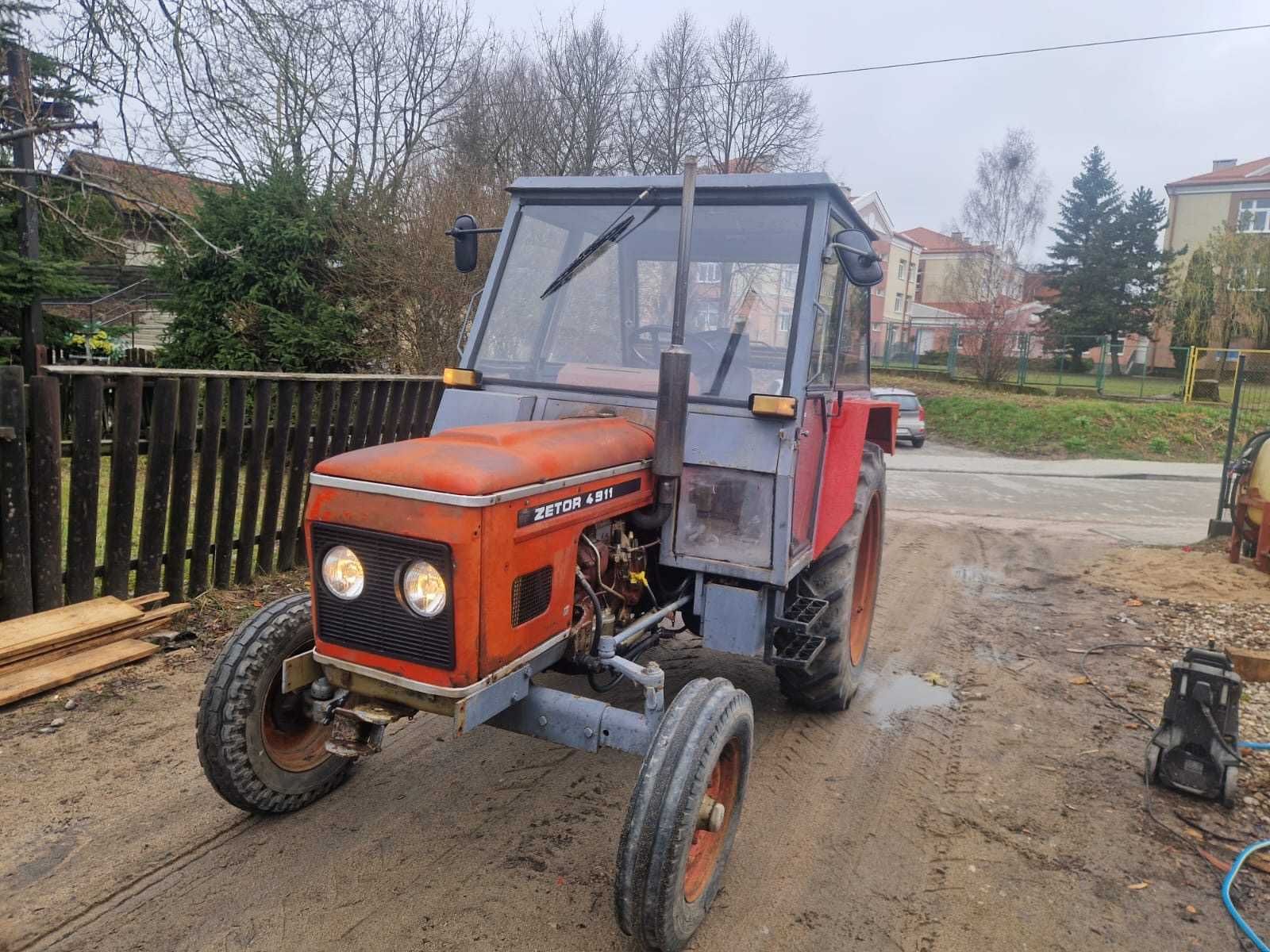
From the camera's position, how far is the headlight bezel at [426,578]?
2.41 meters

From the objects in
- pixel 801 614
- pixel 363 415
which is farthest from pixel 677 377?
pixel 363 415

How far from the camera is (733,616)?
346cm

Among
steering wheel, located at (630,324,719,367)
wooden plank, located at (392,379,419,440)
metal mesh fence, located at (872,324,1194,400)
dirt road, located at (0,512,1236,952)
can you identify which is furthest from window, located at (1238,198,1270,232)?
steering wheel, located at (630,324,719,367)

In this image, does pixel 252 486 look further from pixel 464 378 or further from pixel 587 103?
pixel 587 103

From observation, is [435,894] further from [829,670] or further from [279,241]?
[279,241]

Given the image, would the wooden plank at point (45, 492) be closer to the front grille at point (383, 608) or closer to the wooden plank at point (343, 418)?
the wooden plank at point (343, 418)

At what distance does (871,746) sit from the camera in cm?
405

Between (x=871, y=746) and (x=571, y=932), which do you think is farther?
(x=871, y=746)

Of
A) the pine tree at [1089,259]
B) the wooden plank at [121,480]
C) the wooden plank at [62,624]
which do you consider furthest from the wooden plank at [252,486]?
the pine tree at [1089,259]

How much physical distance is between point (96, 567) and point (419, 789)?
2.69 meters

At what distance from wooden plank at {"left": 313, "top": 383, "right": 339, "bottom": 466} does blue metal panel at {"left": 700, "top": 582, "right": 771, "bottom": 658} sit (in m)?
3.73

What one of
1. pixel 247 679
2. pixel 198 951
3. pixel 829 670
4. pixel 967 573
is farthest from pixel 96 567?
pixel 967 573

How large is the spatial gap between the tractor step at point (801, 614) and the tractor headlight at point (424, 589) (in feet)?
5.30

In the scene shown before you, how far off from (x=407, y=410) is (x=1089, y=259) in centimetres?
3247
